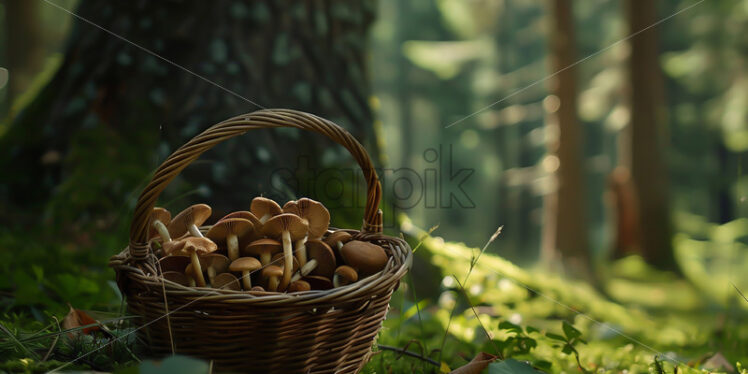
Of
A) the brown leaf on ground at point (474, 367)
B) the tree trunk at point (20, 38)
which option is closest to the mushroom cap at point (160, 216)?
the brown leaf on ground at point (474, 367)

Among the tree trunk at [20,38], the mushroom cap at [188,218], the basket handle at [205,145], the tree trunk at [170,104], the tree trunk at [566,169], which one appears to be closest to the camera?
the basket handle at [205,145]

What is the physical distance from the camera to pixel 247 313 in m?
0.99

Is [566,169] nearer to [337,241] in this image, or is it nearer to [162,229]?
[337,241]

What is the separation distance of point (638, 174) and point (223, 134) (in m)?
6.54

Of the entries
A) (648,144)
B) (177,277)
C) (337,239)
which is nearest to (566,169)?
(648,144)

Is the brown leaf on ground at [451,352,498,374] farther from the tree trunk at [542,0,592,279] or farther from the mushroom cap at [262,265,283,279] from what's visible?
the tree trunk at [542,0,592,279]

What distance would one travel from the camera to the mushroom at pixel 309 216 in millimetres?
1255

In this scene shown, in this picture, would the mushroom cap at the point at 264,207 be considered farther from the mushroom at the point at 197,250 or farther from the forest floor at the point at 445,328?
the forest floor at the point at 445,328

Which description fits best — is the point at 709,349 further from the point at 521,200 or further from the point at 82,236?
the point at 521,200

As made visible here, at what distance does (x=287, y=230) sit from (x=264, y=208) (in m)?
0.17

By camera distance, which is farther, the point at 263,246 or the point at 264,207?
the point at 264,207

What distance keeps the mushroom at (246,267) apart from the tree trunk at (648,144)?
21.2ft

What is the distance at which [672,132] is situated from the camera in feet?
47.5

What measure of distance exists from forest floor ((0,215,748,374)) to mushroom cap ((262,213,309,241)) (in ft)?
1.26
